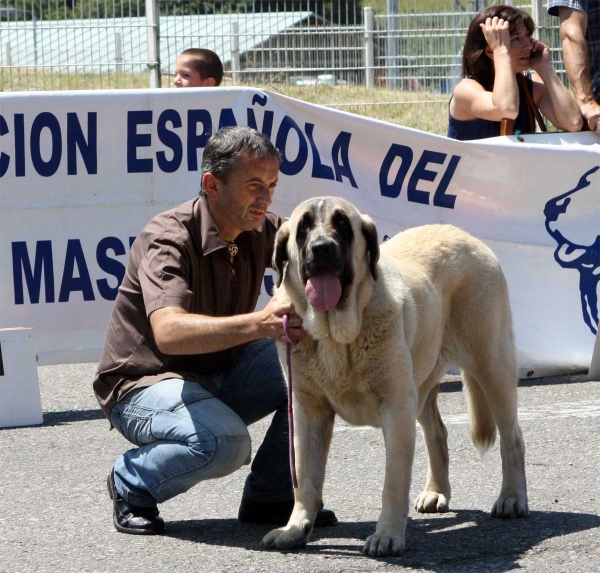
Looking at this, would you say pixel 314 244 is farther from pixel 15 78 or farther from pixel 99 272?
pixel 15 78

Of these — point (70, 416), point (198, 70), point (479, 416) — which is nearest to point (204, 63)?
point (198, 70)

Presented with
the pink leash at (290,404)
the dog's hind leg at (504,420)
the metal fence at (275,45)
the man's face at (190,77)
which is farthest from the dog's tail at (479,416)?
the metal fence at (275,45)

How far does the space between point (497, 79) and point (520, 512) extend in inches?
131

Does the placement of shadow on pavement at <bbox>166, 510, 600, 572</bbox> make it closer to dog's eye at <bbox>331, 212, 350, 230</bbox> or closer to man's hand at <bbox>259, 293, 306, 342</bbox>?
man's hand at <bbox>259, 293, 306, 342</bbox>

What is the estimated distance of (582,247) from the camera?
6.87 m

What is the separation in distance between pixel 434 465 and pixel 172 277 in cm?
133

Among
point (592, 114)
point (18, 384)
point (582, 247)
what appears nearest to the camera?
point (18, 384)

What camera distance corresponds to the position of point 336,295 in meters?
3.64

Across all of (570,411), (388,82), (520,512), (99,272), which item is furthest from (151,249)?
(388,82)

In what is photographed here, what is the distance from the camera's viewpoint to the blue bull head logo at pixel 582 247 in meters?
6.83

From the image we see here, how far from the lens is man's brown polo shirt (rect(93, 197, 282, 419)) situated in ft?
13.7

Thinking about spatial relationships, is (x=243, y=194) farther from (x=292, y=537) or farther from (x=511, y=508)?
Answer: (x=511, y=508)

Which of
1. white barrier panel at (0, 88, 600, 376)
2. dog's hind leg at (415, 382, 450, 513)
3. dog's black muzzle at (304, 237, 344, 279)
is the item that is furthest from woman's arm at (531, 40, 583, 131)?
dog's black muzzle at (304, 237, 344, 279)

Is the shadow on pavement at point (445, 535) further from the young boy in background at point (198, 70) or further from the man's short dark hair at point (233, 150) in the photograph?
the young boy in background at point (198, 70)
